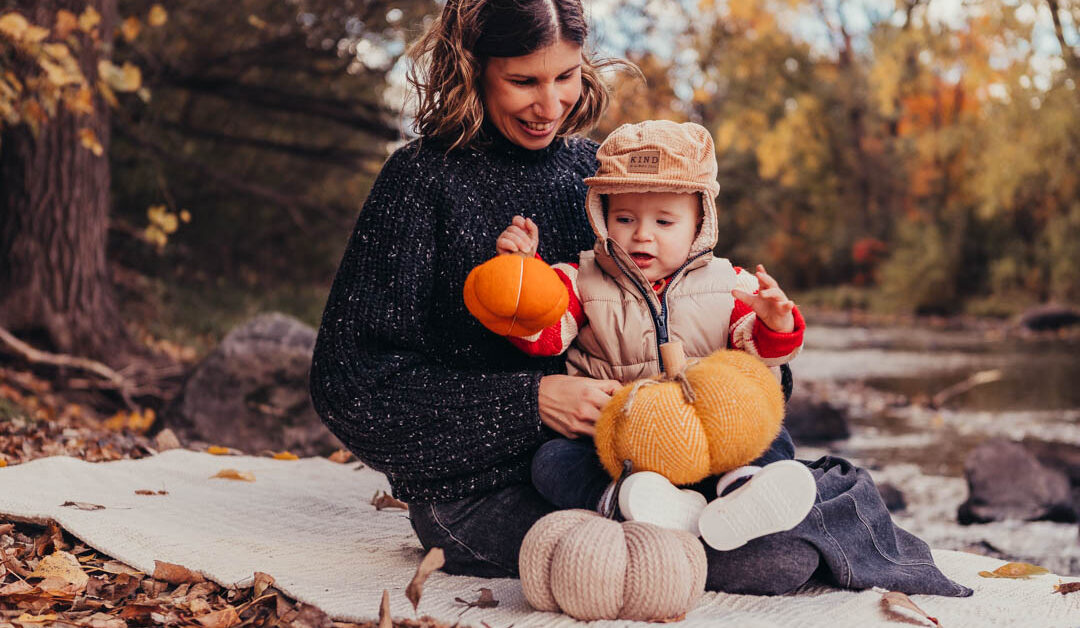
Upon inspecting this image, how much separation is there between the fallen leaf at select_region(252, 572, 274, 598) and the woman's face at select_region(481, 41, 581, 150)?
4.76 feet

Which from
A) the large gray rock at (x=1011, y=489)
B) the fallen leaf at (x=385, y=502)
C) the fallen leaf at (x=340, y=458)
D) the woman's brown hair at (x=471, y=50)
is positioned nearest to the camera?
the woman's brown hair at (x=471, y=50)

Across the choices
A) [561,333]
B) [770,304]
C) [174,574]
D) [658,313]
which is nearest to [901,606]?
[770,304]

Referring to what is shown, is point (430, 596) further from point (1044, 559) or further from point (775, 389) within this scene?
point (1044, 559)

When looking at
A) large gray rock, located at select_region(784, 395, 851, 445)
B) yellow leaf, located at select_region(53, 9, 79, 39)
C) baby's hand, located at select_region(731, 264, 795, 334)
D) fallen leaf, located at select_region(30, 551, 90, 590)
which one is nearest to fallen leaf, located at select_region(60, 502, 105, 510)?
fallen leaf, located at select_region(30, 551, 90, 590)

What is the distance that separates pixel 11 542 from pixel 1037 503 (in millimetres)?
5127

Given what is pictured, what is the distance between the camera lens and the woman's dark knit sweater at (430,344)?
268 cm

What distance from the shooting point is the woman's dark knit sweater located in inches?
105

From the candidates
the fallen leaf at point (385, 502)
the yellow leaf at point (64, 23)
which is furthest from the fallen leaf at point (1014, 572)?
the yellow leaf at point (64, 23)

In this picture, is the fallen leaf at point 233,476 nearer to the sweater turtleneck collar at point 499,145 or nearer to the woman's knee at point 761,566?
the sweater turtleneck collar at point 499,145

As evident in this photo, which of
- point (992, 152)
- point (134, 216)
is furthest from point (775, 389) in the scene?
point (992, 152)

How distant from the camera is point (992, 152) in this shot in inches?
639

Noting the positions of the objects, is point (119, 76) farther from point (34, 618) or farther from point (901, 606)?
point (901, 606)

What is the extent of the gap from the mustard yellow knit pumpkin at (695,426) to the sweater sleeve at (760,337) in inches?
9.1

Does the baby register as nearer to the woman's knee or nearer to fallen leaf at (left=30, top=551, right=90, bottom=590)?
the woman's knee
